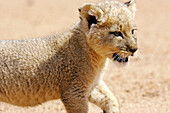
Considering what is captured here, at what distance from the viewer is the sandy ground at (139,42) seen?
8.79 m

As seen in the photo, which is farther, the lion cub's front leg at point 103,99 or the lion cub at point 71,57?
the lion cub's front leg at point 103,99

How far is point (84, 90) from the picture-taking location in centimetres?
646

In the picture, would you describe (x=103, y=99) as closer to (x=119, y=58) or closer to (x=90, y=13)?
(x=119, y=58)

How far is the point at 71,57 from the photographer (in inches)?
258

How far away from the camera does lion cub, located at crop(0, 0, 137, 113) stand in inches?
246

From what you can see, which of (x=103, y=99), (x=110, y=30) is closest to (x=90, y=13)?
(x=110, y=30)

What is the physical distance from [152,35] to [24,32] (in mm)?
6540

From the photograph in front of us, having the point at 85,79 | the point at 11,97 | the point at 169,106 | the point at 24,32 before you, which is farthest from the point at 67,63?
the point at 24,32

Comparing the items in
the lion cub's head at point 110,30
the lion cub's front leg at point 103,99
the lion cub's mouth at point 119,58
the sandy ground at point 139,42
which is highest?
the lion cub's head at point 110,30

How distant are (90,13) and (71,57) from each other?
3.03 feet

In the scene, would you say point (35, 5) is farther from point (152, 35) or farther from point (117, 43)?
point (117, 43)

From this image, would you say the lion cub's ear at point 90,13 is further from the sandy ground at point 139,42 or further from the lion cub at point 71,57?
the sandy ground at point 139,42

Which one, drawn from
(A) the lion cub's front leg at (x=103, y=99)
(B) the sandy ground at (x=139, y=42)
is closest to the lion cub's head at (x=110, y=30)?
(B) the sandy ground at (x=139, y=42)

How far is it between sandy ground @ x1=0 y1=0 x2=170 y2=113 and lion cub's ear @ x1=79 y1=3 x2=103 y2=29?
98 cm
